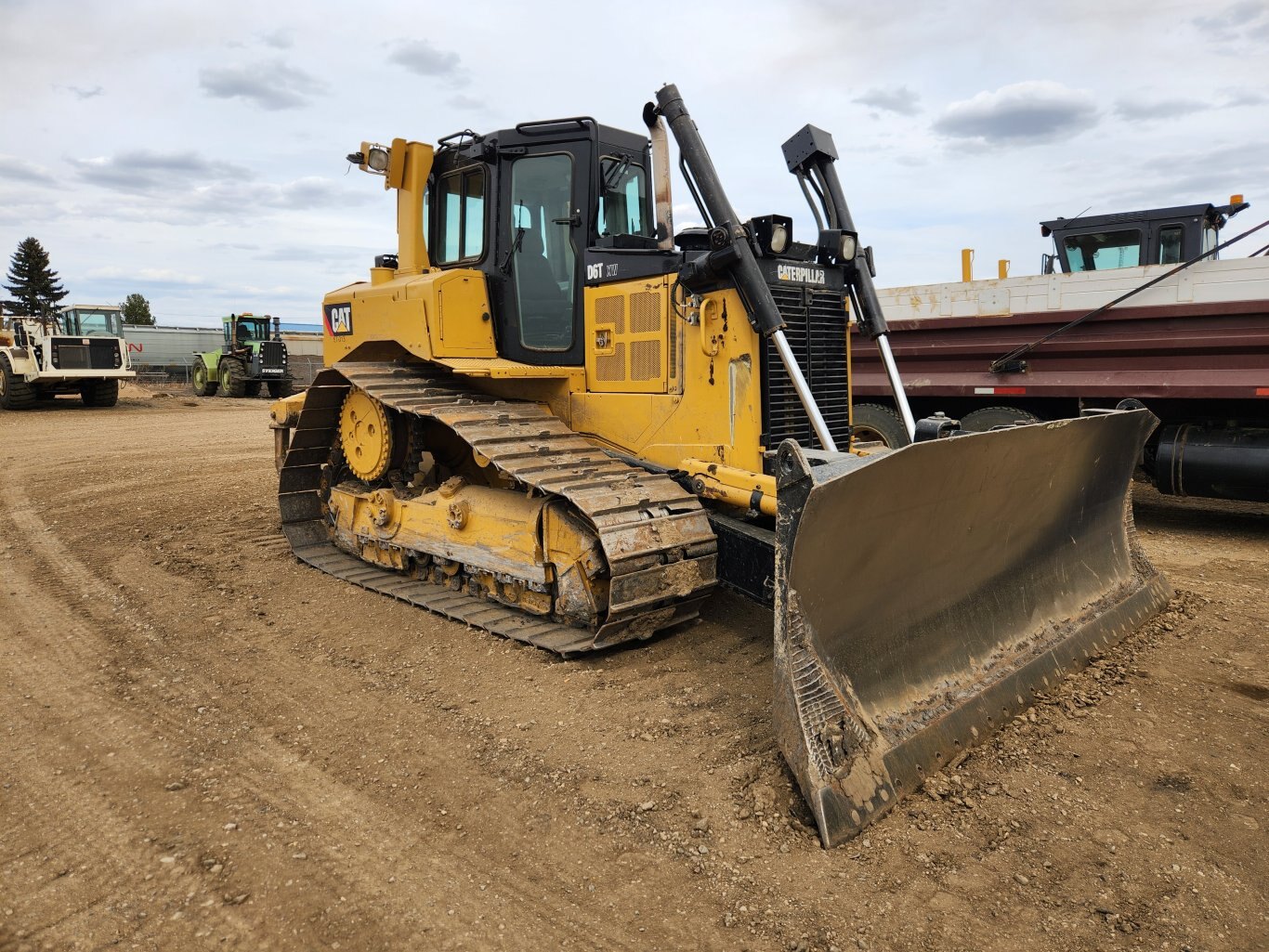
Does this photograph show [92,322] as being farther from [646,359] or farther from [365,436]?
[646,359]

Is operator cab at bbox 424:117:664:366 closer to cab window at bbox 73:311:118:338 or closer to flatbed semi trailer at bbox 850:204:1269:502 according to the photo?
flatbed semi trailer at bbox 850:204:1269:502

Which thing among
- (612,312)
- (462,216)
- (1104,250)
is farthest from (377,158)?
(1104,250)

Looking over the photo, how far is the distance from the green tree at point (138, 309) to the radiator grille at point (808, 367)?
6731cm

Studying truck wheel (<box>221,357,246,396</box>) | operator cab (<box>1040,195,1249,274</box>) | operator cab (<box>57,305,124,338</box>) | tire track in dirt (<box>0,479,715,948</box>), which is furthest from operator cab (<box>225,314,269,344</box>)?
tire track in dirt (<box>0,479,715,948</box>)

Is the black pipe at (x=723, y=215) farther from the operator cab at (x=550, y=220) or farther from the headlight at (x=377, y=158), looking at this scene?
the headlight at (x=377, y=158)

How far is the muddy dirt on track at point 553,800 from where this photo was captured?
2537 mm

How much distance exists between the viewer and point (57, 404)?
899 inches

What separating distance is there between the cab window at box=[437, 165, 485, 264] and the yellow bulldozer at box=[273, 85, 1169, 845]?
2 cm

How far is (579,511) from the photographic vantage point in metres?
4.62

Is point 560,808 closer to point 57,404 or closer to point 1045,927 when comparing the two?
point 1045,927

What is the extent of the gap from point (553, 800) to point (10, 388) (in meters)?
22.8

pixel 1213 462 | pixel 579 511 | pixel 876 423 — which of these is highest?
pixel 876 423

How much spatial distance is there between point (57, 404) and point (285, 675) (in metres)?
22.7

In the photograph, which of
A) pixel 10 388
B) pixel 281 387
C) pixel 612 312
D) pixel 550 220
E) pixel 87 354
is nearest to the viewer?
pixel 612 312
